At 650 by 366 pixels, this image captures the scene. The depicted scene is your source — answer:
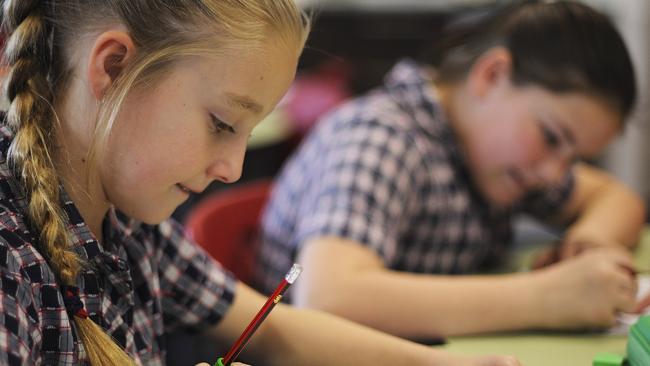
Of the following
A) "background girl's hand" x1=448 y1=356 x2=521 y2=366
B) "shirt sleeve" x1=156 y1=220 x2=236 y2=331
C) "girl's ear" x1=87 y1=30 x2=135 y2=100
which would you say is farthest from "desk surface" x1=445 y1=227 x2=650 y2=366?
"girl's ear" x1=87 y1=30 x2=135 y2=100

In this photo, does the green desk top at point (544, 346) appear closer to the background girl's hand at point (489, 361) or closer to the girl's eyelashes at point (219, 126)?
the background girl's hand at point (489, 361)

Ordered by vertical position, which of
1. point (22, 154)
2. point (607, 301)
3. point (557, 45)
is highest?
point (557, 45)

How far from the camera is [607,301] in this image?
109 centimetres

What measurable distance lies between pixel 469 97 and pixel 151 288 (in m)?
0.73

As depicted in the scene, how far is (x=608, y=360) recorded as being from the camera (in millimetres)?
909

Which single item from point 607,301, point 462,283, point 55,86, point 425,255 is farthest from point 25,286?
point 425,255

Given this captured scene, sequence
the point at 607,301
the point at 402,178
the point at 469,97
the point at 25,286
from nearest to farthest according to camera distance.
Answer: the point at 25,286 < the point at 607,301 < the point at 402,178 < the point at 469,97

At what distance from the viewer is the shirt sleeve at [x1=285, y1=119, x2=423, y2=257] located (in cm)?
119

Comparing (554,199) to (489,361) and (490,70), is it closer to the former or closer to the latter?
(490,70)

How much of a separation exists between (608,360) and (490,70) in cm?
61

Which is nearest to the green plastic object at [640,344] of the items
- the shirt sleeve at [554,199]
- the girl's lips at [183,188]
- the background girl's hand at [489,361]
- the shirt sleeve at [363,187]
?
the background girl's hand at [489,361]

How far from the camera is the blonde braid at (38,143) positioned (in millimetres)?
721

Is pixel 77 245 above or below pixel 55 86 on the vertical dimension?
below

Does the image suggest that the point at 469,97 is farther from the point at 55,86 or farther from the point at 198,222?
the point at 55,86
